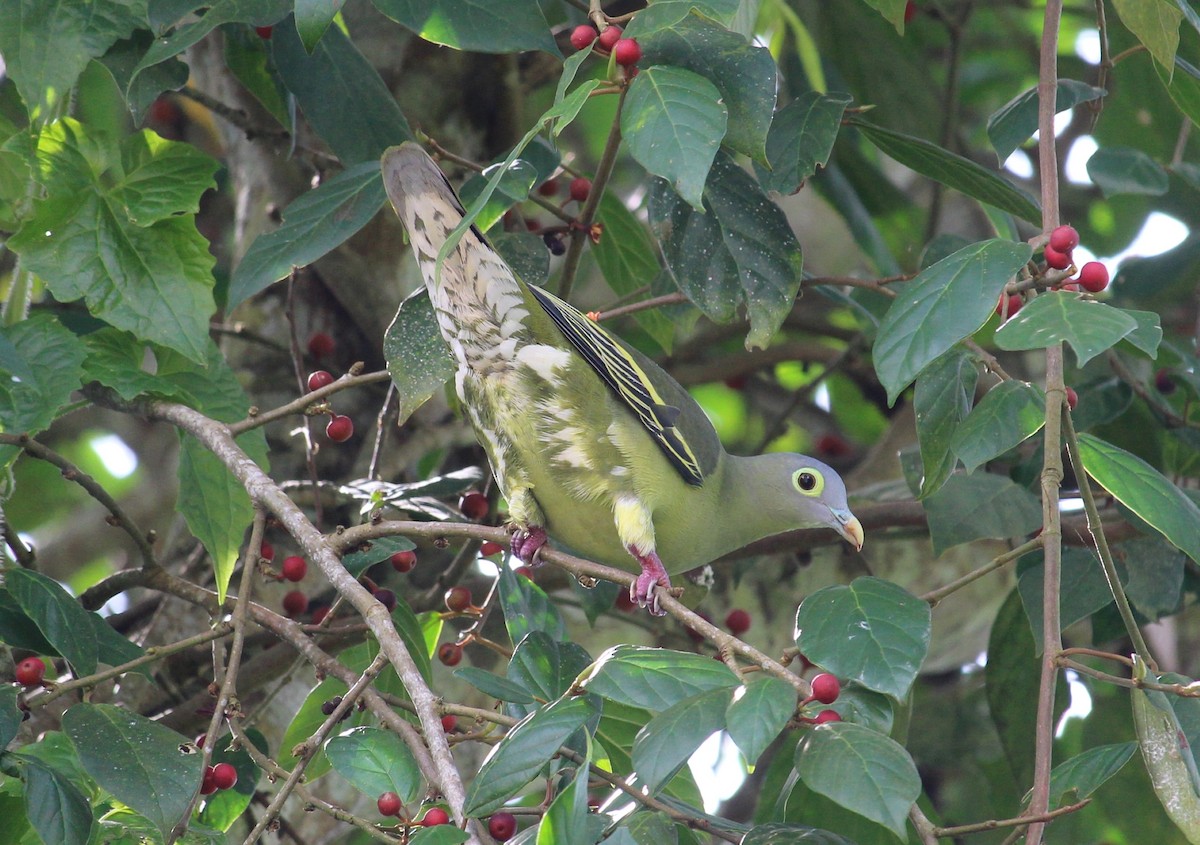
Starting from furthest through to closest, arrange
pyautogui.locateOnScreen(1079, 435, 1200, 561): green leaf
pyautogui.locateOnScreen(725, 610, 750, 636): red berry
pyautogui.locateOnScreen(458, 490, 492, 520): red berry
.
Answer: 1. pyautogui.locateOnScreen(725, 610, 750, 636): red berry
2. pyautogui.locateOnScreen(458, 490, 492, 520): red berry
3. pyautogui.locateOnScreen(1079, 435, 1200, 561): green leaf

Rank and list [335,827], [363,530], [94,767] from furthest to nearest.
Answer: [335,827]
[363,530]
[94,767]

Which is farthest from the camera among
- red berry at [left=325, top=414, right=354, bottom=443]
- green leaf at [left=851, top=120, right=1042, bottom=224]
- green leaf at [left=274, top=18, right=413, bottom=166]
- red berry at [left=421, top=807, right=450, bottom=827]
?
red berry at [left=325, top=414, right=354, bottom=443]

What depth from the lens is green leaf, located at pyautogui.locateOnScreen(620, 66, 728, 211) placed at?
2.32 meters

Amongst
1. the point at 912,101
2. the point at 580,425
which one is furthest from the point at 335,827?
the point at 912,101

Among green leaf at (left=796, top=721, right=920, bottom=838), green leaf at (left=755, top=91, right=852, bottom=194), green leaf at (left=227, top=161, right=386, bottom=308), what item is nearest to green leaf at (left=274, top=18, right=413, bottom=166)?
green leaf at (left=227, top=161, right=386, bottom=308)

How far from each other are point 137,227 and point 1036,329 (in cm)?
219

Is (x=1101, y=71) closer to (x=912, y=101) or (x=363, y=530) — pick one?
(x=363, y=530)

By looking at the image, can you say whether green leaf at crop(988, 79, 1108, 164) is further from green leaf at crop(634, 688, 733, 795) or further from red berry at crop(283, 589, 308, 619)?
red berry at crop(283, 589, 308, 619)

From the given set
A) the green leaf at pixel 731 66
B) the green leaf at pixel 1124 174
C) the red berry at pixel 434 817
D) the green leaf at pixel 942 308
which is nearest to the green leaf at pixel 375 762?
the red berry at pixel 434 817

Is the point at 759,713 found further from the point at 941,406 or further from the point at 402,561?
the point at 402,561

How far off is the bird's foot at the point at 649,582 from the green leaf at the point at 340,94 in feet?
4.16

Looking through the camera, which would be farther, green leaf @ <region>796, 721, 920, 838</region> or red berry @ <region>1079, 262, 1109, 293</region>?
red berry @ <region>1079, 262, 1109, 293</region>

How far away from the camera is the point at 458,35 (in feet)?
9.18

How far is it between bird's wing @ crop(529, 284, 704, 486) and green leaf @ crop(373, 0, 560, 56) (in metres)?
0.69
